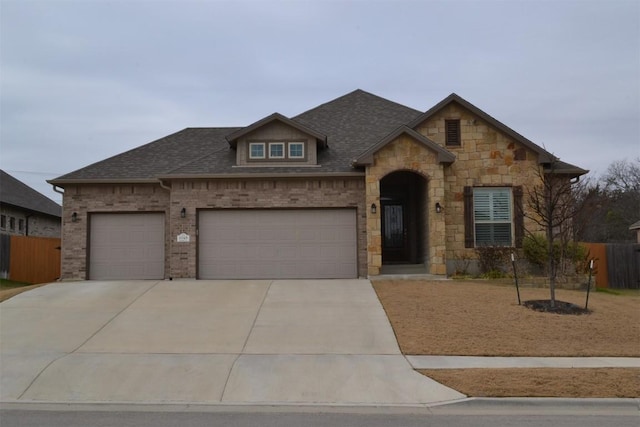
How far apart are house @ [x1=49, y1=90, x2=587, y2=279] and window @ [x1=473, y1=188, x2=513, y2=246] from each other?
0.03m

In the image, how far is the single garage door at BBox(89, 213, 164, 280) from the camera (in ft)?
61.6

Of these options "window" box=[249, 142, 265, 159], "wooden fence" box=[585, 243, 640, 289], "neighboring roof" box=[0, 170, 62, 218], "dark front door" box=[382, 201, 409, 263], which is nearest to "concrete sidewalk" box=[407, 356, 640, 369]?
"window" box=[249, 142, 265, 159]

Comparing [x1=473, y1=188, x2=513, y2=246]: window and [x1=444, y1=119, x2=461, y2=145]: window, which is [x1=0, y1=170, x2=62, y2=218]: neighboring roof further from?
[x1=473, y1=188, x2=513, y2=246]: window

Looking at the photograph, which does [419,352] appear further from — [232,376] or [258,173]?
[258,173]

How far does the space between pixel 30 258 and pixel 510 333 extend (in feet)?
64.8

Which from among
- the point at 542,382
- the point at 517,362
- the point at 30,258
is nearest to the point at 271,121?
the point at 517,362

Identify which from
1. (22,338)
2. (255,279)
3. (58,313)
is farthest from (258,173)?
(22,338)

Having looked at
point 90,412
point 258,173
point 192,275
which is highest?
point 258,173

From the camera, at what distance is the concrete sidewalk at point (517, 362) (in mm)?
9492

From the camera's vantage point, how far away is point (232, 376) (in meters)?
9.08

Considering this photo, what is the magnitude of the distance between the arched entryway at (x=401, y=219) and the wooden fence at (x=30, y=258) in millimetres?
13256

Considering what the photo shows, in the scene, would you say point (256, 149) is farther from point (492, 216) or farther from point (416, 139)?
point (492, 216)

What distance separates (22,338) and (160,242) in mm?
7673

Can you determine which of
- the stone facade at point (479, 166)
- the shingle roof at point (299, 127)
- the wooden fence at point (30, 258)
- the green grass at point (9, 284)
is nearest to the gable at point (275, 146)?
the shingle roof at point (299, 127)
